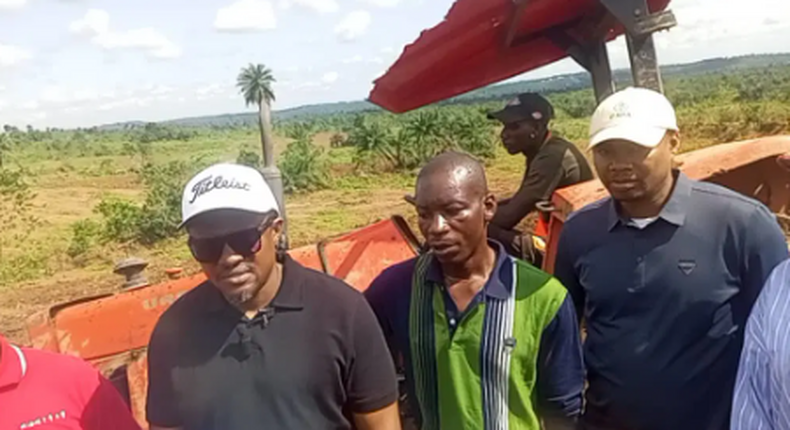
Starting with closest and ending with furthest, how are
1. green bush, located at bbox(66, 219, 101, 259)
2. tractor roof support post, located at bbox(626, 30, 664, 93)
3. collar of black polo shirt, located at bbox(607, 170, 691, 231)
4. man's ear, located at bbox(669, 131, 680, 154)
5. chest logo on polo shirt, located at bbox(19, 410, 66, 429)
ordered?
chest logo on polo shirt, located at bbox(19, 410, 66, 429), collar of black polo shirt, located at bbox(607, 170, 691, 231), man's ear, located at bbox(669, 131, 680, 154), tractor roof support post, located at bbox(626, 30, 664, 93), green bush, located at bbox(66, 219, 101, 259)

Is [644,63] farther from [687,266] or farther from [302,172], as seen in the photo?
[302,172]

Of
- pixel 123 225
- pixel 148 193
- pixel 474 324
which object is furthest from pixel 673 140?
pixel 148 193

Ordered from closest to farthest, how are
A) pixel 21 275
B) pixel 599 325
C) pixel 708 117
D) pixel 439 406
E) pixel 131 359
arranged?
pixel 439 406 < pixel 599 325 < pixel 131 359 < pixel 21 275 < pixel 708 117

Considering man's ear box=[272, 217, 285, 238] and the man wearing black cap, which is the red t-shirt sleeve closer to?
man's ear box=[272, 217, 285, 238]

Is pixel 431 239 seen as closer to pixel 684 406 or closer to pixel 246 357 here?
pixel 246 357

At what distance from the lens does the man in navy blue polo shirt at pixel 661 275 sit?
2.16m

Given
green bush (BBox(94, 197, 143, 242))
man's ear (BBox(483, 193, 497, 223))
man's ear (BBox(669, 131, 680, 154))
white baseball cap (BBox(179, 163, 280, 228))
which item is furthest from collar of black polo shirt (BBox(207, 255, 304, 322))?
green bush (BBox(94, 197, 143, 242))

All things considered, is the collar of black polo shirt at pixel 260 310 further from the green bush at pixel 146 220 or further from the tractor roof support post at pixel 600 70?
the green bush at pixel 146 220

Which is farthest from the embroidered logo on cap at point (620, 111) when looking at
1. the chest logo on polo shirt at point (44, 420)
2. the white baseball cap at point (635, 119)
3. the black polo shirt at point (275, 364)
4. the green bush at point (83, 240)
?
the green bush at point (83, 240)

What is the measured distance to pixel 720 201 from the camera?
221 centimetres

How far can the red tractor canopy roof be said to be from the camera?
3572 millimetres

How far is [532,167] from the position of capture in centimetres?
391

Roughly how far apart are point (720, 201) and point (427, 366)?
91cm

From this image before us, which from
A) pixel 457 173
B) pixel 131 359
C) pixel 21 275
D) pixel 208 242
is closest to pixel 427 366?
pixel 457 173
